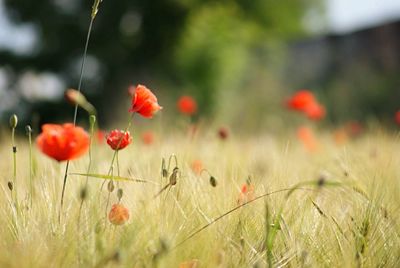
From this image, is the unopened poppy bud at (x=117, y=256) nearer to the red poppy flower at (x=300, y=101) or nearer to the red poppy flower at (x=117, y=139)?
the red poppy flower at (x=117, y=139)

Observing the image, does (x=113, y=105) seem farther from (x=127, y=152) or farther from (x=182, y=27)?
(x=127, y=152)

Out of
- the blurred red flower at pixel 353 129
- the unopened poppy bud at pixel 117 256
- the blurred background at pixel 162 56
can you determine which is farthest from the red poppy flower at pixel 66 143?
the blurred background at pixel 162 56

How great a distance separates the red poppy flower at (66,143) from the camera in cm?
118

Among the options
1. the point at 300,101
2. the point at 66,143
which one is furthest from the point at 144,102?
the point at 300,101

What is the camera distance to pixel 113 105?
10969 mm

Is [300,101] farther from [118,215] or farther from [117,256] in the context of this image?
[117,256]

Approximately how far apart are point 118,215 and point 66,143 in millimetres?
160

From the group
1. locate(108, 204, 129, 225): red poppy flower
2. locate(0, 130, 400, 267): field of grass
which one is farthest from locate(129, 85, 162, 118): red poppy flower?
locate(108, 204, 129, 225): red poppy flower

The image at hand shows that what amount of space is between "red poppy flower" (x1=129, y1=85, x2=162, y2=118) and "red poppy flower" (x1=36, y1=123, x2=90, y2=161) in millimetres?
200

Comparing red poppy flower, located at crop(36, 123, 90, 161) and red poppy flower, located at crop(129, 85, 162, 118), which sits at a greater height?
red poppy flower, located at crop(129, 85, 162, 118)

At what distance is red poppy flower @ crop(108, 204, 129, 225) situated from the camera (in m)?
1.17

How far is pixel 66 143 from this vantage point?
119cm

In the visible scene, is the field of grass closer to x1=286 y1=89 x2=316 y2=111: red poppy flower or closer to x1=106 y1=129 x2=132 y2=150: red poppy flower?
x1=106 y1=129 x2=132 y2=150: red poppy flower

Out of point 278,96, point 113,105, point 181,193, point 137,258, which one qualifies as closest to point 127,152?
point 181,193
